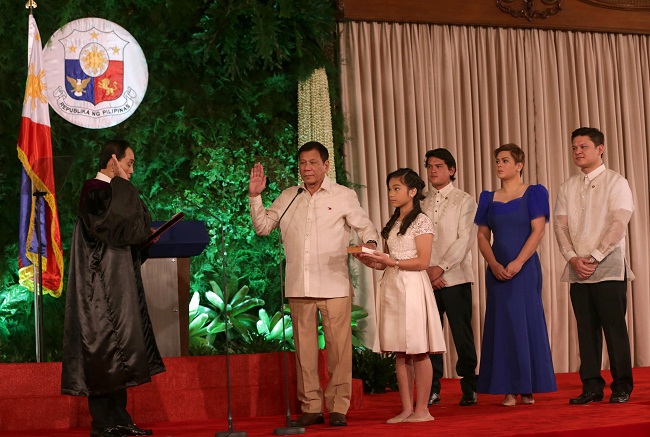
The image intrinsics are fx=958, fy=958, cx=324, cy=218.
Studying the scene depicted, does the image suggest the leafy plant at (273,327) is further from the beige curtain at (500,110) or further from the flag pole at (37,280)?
the flag pole at (37,280)

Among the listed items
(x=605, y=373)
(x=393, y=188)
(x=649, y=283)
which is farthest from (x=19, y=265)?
(x=649, y=283)

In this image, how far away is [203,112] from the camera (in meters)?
7.32

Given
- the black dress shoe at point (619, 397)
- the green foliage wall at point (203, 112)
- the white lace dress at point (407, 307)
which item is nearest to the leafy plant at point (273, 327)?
the green foliage wall at point (203, 112)

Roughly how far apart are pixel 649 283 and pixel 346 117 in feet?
10.1

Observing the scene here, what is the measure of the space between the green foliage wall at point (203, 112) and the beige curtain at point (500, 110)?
1.17 ft

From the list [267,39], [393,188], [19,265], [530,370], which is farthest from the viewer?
[267,39]

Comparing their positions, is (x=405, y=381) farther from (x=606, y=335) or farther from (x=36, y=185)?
(x=36, y=185)

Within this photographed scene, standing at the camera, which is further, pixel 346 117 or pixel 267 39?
pixel 346 117

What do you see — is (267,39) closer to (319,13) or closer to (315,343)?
(319,13)

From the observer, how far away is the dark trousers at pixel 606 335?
5172 millimetres

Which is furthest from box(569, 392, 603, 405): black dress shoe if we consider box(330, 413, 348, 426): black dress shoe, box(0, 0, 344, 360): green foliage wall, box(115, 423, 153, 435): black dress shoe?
box(0, 0, 344, 360): green foliage wall

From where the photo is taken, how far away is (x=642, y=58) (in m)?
8.53

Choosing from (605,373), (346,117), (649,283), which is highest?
(346,117)

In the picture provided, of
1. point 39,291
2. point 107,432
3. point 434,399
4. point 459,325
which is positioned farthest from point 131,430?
point 459,325
